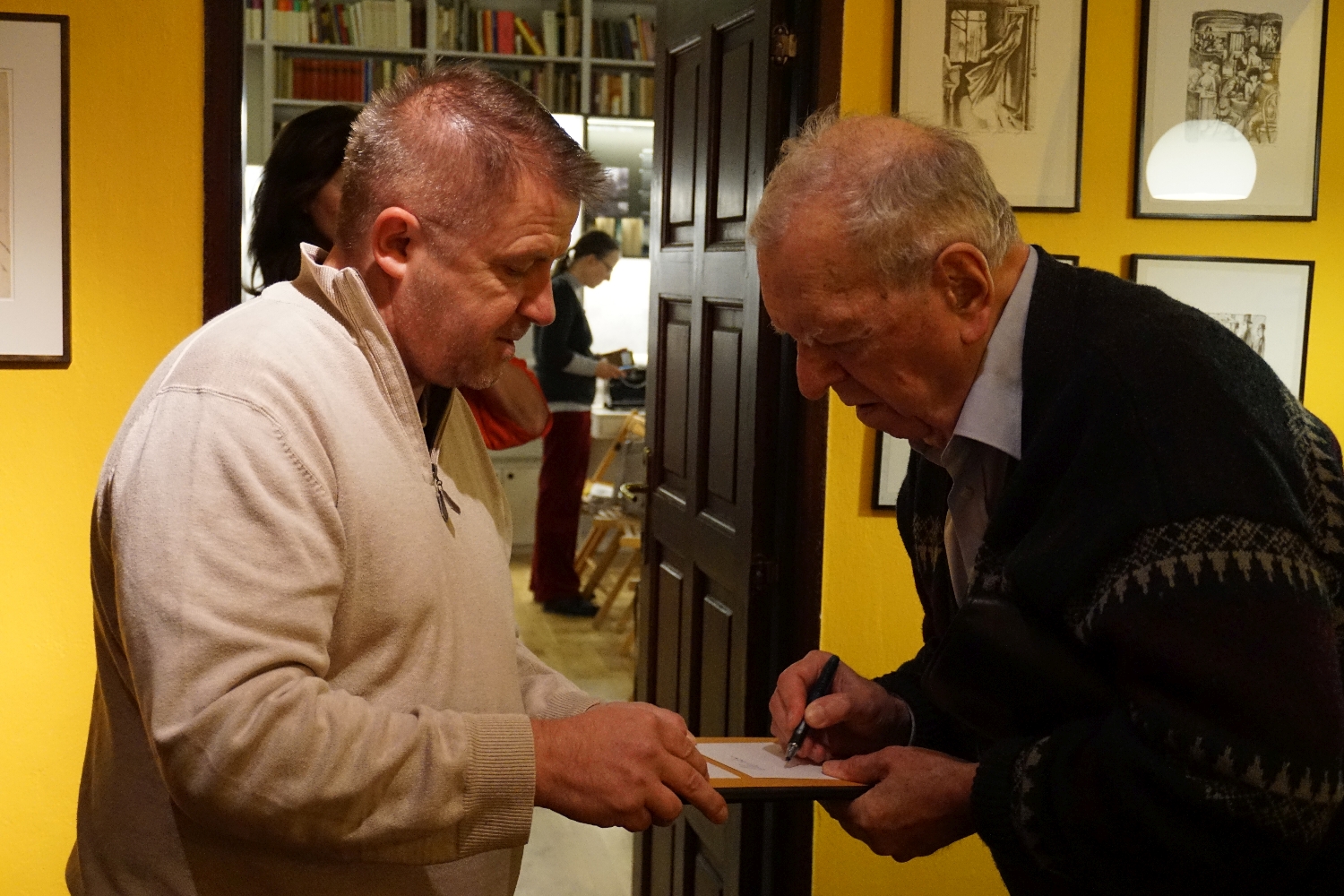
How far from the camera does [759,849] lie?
108 inches

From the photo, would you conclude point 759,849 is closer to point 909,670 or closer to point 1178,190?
point 909,670

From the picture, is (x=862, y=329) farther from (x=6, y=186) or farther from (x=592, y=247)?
(x=592, y=247)

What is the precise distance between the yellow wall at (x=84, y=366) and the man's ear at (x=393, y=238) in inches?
46.2

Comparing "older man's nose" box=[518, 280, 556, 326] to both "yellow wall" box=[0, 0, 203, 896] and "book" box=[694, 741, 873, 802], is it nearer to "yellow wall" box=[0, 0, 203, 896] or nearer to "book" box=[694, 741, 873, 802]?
"book" box=[694, 741, 873, 802]

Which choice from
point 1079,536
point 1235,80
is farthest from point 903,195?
point 1235,80

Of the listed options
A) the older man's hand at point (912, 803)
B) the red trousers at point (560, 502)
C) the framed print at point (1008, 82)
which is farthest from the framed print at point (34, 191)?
the red trousers at point (560, 502)

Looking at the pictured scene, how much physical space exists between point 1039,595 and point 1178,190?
171 cm

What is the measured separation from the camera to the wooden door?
104 inches

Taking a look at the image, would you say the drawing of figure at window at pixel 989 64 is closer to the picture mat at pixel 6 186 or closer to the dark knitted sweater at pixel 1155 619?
the dark knitted sweater at pixel 1155 619

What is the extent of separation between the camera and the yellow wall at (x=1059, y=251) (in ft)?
8.64

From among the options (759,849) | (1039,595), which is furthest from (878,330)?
(759,849)

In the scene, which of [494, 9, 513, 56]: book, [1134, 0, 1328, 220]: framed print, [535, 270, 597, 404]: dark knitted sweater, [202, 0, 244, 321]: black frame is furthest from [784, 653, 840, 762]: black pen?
[494, 9, 513, 56]: book

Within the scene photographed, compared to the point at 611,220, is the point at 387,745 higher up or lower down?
lower down

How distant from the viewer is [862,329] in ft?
4.64
